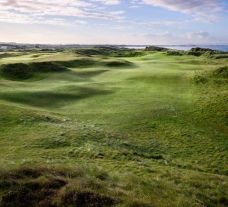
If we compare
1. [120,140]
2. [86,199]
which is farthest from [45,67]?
[86,199]

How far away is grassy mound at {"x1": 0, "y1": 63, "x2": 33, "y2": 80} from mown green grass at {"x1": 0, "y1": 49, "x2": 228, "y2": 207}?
3883mm

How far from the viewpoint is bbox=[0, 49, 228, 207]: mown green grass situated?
48.4ft

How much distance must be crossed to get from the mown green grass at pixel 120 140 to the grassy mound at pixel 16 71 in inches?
153

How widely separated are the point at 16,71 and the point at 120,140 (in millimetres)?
39226

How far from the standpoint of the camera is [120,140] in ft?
97.0

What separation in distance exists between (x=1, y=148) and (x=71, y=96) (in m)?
22.5

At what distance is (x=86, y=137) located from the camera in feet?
95.0

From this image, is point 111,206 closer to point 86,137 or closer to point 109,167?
point 109,167

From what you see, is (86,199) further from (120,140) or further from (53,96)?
(53,96)

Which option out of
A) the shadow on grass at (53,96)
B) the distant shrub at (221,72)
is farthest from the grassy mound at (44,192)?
the distant shrub at (221,72)

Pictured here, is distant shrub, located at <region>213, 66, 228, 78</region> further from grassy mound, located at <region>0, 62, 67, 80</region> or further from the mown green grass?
grassy mound, located at <region>0, 62, 67, 80</region>

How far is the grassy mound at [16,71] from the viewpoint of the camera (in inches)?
2420

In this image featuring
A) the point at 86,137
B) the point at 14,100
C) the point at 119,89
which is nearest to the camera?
the point at 86,137

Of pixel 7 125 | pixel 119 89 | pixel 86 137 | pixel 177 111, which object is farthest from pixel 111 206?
pixel 119 89
